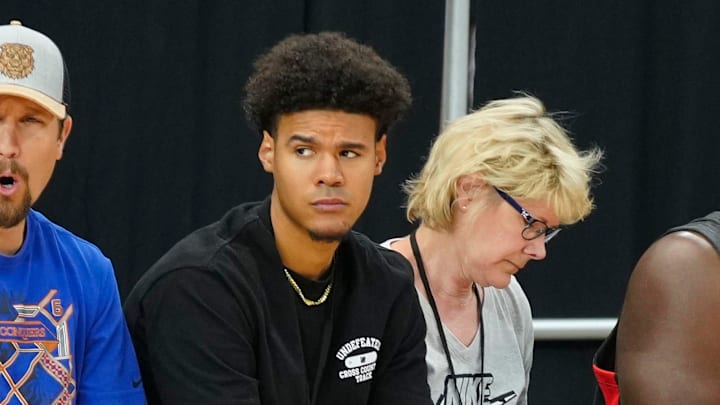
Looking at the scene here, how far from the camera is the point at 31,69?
6.50 feet

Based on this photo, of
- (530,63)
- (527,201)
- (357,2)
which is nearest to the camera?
(527,201)

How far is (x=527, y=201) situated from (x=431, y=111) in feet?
2.65

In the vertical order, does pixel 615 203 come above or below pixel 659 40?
below

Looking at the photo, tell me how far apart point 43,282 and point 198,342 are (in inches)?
11.0

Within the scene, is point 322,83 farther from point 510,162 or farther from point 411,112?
point 411,112

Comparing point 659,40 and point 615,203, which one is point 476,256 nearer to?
point 615,203

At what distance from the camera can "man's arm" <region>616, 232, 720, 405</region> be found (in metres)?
2.00

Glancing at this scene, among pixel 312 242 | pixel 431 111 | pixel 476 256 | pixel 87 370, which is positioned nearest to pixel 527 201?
pixel 476 256

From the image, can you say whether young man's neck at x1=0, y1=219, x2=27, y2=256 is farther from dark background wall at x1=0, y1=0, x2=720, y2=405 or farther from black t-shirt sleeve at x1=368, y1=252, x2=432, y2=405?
dark background wall at x1=0, y1=0, x2=720, y2=405

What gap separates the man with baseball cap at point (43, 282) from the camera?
6.29 ft

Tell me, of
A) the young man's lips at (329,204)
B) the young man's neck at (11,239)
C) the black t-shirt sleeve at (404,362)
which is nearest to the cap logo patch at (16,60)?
the young man's neck at (11,239)

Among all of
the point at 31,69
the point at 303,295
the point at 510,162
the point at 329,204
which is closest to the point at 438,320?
the point at 510,162

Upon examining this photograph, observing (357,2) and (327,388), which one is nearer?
(327,388)

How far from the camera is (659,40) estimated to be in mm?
3494
